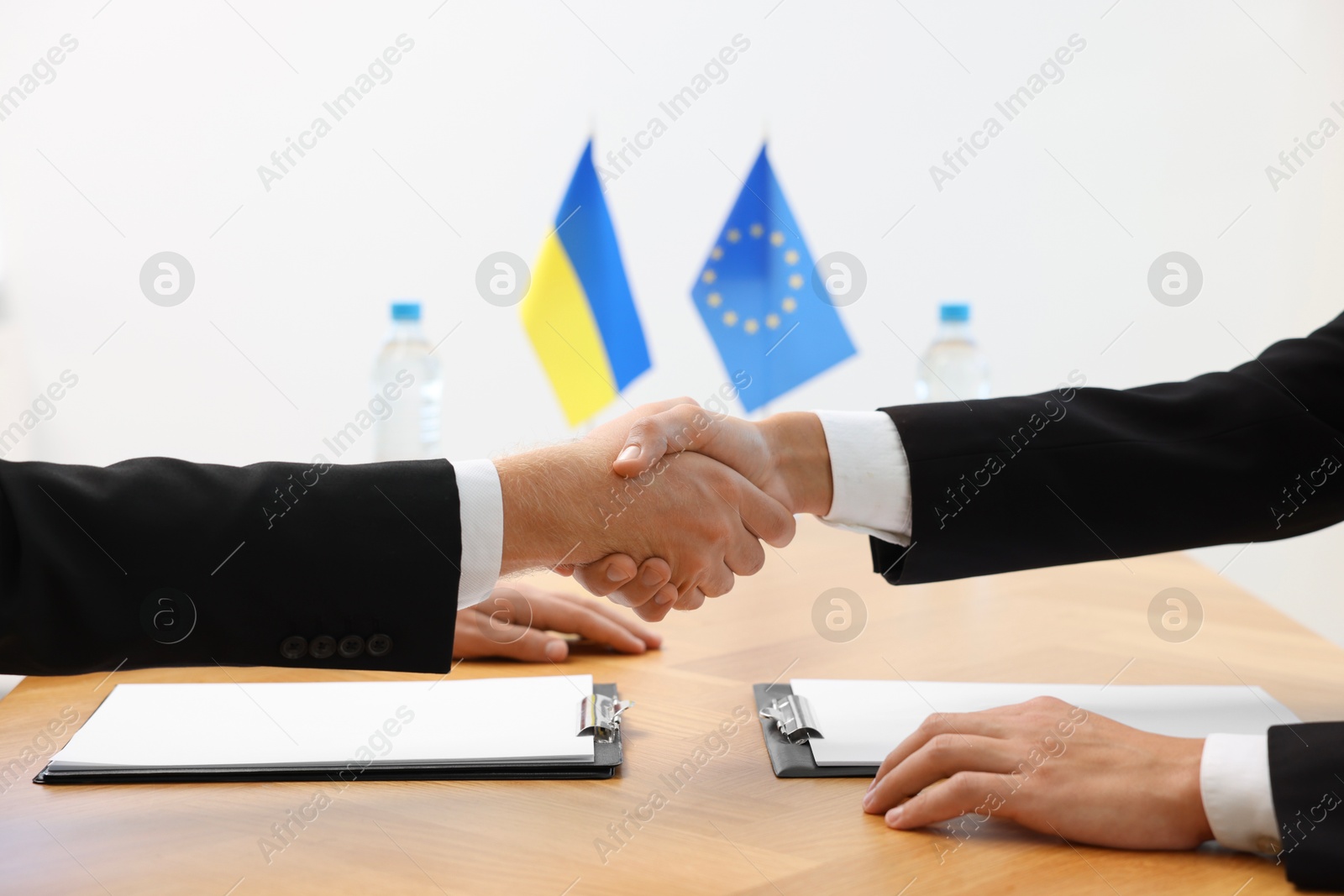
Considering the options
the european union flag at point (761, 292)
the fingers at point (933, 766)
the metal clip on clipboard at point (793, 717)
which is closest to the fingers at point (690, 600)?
the metal clip on clipboard at point (793, 717)

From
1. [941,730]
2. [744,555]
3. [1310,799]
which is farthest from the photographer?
[744,555]

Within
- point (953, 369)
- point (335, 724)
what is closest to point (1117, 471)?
point (335, 724)

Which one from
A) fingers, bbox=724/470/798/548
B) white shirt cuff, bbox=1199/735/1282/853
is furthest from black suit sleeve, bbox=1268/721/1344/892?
fingers, bbox=724/470/798/548

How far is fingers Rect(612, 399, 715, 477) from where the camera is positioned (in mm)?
1206

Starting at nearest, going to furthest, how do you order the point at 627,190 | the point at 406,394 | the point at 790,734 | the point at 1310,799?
the point at 1310,799 < the point at 790,734 < the point at 406,394 < the point at 627,190

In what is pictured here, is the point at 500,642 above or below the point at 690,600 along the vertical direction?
below

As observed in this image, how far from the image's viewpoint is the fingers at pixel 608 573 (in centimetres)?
121

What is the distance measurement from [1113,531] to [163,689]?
1028 mm

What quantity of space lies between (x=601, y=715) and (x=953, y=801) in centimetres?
33

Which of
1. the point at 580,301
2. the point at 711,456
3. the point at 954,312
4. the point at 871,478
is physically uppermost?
the point at 954,312

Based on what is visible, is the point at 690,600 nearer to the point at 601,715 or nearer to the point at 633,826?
the point at 601,715

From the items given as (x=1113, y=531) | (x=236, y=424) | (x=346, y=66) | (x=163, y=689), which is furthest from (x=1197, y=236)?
(x=163, y=689)

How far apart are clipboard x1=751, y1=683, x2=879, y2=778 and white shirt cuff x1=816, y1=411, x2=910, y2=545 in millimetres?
256

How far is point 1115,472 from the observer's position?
124 cm
